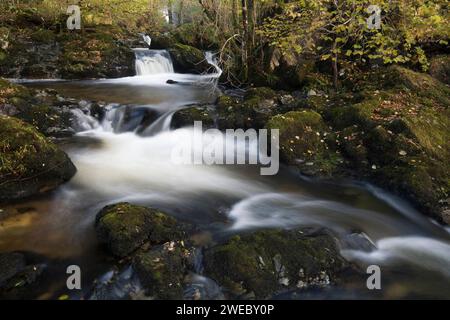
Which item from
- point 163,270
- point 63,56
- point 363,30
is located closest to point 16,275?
point 163,270

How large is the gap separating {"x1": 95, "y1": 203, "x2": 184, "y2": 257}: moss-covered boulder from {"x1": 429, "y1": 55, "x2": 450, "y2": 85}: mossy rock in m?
8.30

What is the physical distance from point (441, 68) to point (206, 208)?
7.63 metres

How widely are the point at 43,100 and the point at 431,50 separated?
1022cm

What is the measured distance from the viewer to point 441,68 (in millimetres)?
10156

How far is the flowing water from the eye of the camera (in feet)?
16.2

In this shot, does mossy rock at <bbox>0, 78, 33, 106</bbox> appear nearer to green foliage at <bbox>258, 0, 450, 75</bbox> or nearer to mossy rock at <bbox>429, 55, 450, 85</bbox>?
green foliage at <bbox>258, 0, 450, 75</bbox>

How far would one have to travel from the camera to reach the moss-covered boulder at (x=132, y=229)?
478 centimetres

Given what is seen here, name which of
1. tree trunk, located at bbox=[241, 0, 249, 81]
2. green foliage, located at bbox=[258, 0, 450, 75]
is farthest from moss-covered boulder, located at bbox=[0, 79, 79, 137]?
green foliage, located at bbox=[258, 0, 450, 75]

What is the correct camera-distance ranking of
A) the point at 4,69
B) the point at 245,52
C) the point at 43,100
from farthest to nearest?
the point at 4,69 < the point at 245,52 < the point at 43,100

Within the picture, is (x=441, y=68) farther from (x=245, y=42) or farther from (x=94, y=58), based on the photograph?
(x=94, y=58)

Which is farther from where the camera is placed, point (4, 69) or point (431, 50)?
point (4, 69)
